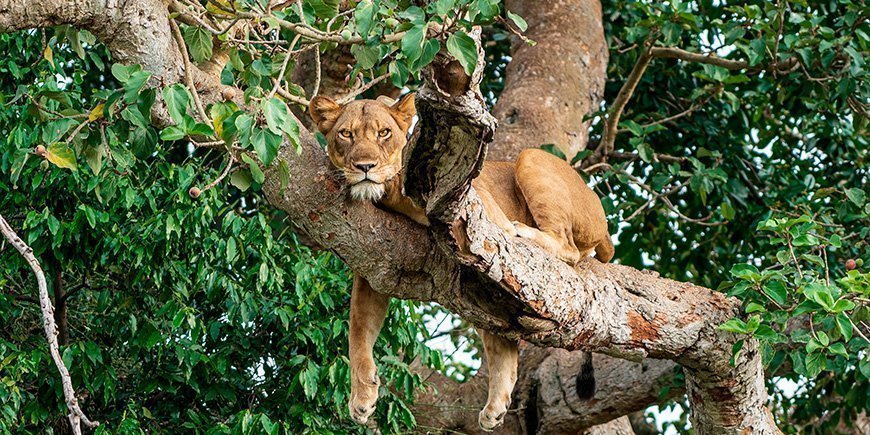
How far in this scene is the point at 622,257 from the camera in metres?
9.71

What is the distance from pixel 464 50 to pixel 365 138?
132 cm

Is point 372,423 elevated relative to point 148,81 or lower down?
lower down

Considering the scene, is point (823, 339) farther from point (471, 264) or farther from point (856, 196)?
point (856, 196)

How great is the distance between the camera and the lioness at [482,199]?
15.0 ft

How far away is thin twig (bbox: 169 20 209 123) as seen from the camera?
4207 mm

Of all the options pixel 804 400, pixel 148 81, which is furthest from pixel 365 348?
pixel 804 400

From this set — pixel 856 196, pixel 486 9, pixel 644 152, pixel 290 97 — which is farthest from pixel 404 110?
pixel 856 196

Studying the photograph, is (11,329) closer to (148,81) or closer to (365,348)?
(365,348)

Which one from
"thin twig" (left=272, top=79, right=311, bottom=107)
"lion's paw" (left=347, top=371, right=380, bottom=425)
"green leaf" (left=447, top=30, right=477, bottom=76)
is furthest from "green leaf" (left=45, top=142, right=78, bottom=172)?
"lion's paw" (left=347, top=371, right=380, bottom=425)

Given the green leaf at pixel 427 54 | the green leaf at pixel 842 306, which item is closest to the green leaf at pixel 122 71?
the green leaf at pixel 427 54

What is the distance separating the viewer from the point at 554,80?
28.2 feet

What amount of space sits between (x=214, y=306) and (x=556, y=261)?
7.42ft

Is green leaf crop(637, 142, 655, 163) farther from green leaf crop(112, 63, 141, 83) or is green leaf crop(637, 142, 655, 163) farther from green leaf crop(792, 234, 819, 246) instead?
green leaf crop(112, 63, 141, 83)

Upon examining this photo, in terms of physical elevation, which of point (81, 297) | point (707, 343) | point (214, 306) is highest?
point (707, 343)
